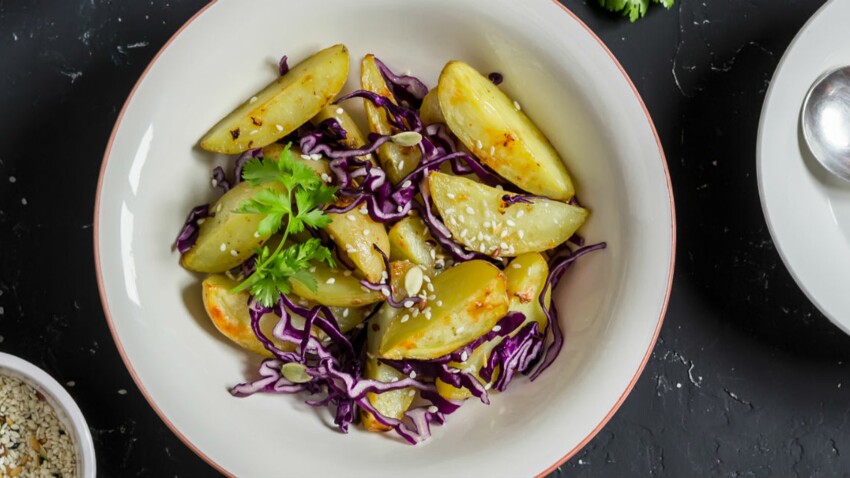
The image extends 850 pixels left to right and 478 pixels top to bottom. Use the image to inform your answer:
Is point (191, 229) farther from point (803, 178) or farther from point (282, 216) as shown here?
point (803, 178)

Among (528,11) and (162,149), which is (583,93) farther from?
(162,149)

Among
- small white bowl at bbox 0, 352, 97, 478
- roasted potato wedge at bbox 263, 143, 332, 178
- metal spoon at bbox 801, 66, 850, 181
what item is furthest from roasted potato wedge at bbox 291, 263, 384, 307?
metal spoon at bbox 801, 66, 850, 181

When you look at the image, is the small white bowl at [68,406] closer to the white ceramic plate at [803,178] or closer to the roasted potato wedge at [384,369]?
the roasted potato wedge at [384,369]

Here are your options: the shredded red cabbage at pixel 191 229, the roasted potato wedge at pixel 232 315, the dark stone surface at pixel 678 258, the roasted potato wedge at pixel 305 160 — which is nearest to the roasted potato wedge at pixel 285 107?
the roasted potato wedge at pixel 305 160

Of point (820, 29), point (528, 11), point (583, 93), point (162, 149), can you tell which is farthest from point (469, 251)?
point (820, 29)

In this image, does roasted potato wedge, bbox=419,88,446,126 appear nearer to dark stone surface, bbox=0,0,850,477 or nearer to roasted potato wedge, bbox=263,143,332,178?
roasted potato wedge, bbox=263,143,332,178

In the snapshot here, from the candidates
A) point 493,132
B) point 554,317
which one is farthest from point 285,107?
point 554,317
